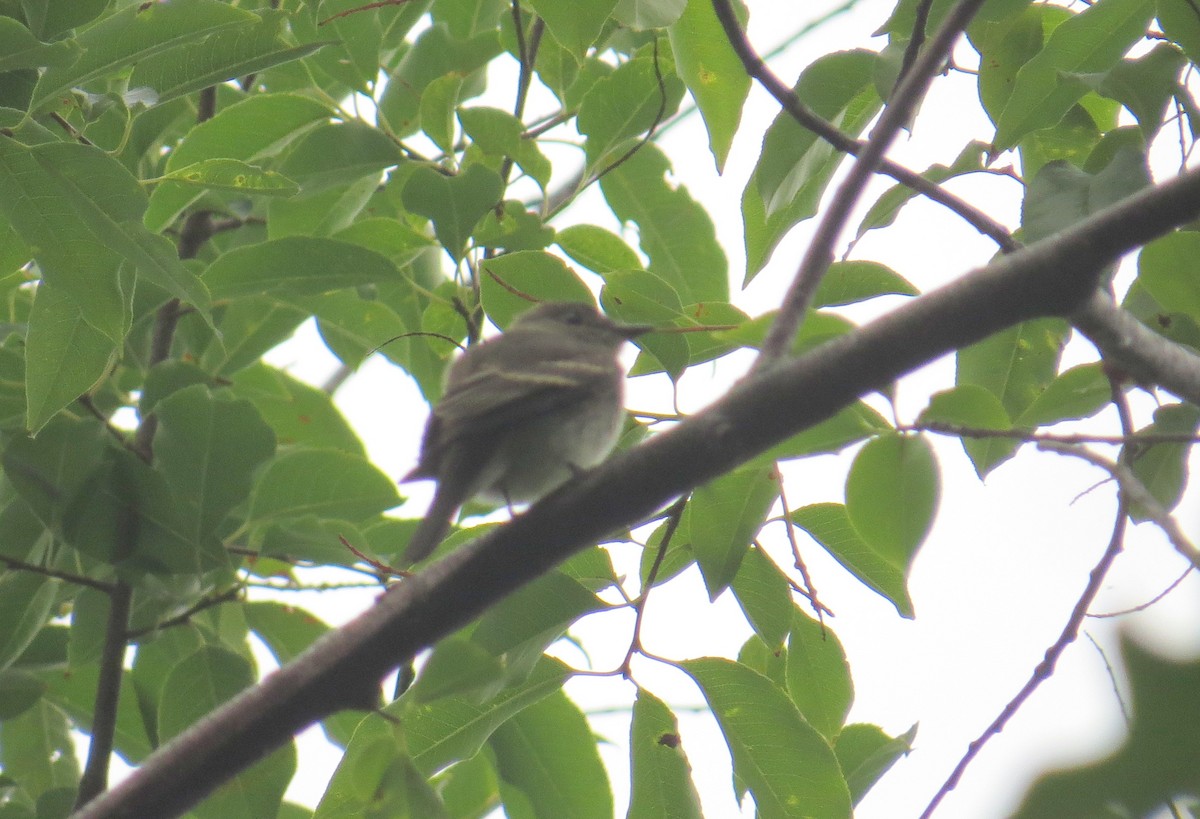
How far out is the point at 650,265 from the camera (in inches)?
160

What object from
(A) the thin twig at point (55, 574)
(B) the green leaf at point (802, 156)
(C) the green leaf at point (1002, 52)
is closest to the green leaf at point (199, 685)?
(A) the thin twig at point (55, 574)

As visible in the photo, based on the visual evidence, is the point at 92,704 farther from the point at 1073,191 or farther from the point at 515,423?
the point at 1073,191

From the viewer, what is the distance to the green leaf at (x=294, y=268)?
3510 mm

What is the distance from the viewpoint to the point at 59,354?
9.82 feet

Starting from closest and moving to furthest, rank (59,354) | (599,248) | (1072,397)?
(1072,397) → (59,354) → (599,248)

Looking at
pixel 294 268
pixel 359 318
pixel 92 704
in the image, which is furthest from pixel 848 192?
pixel 92 704

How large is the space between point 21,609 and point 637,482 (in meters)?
2.19

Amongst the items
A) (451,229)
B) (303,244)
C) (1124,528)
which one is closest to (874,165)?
(1124,528)

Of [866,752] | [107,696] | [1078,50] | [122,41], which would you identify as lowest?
[866,752]

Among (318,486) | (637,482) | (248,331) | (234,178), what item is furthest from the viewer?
(248,331)

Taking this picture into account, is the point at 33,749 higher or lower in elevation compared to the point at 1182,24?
higher

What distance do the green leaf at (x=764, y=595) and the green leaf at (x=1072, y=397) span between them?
73cm

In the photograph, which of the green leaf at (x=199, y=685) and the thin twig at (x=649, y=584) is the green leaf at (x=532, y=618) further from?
the green leaf at (x=199, y=685)

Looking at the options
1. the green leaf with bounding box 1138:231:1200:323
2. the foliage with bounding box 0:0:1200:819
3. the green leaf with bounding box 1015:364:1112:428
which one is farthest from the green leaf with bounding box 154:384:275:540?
the green leaf with bounding box 1138:231:1200:323
